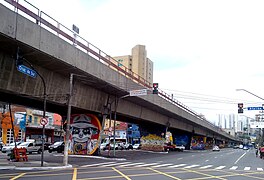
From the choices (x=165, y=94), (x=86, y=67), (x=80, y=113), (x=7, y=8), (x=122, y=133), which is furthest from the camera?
(x=122, y=133)

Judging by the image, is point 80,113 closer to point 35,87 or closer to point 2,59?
point 35,87

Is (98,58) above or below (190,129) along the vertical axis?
above

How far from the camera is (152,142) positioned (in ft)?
197

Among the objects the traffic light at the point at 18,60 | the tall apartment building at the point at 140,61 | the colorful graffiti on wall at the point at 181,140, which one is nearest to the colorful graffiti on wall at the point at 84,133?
the traffic light at the point at 18,60

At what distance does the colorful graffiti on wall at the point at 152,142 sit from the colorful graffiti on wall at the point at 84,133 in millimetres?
24348

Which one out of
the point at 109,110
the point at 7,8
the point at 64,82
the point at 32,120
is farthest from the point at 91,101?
the point at 32,120

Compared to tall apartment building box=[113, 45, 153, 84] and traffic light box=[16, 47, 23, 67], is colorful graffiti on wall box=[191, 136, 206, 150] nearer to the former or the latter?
tall apartment building box=[113, 45, 153, 84]

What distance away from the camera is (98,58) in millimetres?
26641

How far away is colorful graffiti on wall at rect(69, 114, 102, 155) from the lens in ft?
119

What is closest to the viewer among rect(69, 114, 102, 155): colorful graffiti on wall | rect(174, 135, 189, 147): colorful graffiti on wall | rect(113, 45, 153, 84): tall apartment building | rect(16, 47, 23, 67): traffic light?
rect(16, 47, 23, 67): traffic light

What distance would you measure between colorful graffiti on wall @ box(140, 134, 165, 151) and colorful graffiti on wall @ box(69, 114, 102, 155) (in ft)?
79.9

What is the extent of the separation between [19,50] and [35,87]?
4.25m

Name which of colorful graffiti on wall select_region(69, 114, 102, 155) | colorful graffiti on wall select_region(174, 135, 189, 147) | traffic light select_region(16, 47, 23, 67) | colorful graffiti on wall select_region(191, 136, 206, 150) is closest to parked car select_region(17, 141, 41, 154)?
colorful graffiti on wall select_region(69, 114, 102, 155)

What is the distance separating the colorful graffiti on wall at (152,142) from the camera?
58969 millimetres
